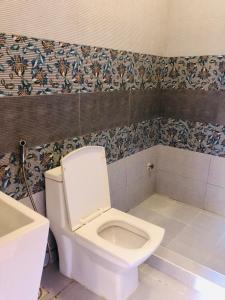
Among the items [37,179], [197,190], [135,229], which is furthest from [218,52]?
[37,179]

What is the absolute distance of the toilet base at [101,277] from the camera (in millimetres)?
1481

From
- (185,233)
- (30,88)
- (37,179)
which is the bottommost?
(185,233)

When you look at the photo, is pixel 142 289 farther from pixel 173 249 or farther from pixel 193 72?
pixel 193 72

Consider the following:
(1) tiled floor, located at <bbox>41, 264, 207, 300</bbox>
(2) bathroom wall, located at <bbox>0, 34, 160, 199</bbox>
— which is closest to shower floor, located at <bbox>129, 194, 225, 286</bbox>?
(1) tiled floor, located at <bbox>41, 264, 207, 300</bbox>

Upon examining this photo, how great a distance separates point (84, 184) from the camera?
1.61 m

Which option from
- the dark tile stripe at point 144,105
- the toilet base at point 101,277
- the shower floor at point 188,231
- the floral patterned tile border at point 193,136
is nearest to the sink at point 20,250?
the toilet base at point 101,277

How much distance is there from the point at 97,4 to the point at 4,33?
27.7 inches

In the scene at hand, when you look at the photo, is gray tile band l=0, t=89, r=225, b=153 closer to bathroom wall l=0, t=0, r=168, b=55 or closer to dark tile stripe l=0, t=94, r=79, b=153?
dark tile stripe l=0, t=94, r=79, b=153

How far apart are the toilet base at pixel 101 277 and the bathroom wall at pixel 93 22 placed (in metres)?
1.27

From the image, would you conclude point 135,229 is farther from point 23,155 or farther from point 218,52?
point 218,52

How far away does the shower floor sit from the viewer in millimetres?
1834

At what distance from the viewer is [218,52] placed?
2.11 m

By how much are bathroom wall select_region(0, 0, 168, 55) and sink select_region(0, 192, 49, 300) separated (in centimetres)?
85

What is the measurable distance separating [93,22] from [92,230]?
50.5 inches
